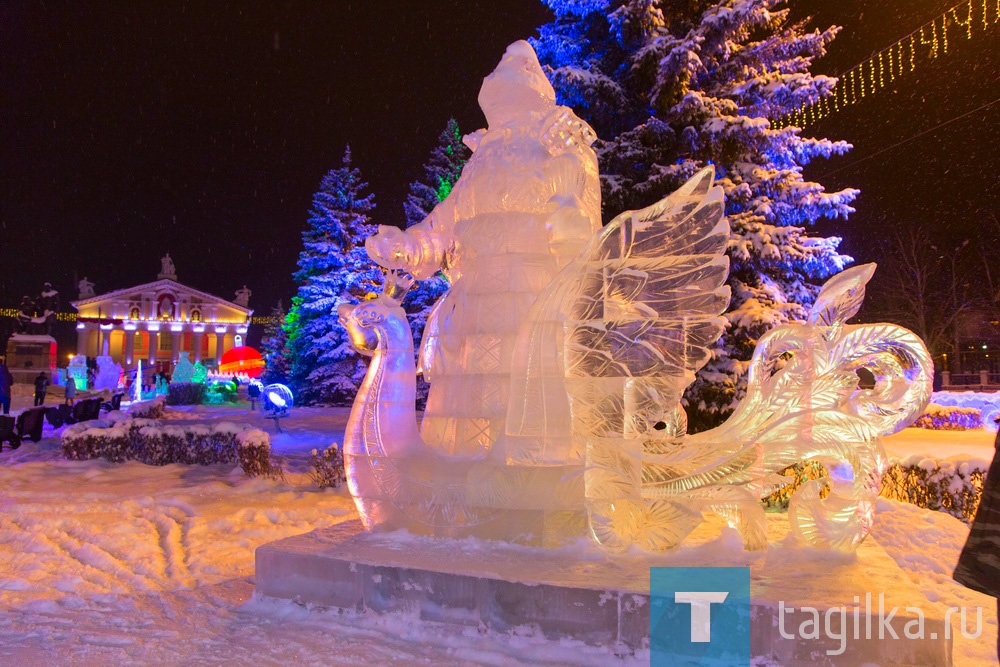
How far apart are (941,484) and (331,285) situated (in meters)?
21.4

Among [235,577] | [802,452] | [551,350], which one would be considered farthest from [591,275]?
[235,577]

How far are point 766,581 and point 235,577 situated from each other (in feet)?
11.8

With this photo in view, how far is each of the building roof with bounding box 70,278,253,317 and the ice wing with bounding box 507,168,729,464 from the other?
64.3m

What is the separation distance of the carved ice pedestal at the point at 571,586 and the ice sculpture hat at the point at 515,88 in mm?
3079

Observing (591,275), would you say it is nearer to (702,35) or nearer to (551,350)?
(551,350)

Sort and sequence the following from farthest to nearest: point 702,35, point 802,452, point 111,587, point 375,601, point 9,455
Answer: point 9,455, point 702,35, point 111,587, point 802,452, point 375,601

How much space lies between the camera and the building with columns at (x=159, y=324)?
60.9 m

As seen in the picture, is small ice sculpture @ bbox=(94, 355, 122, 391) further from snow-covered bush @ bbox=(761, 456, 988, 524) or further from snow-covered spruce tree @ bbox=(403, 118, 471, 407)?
snow-covered bush @ bbox=(761, 456, 988, 524)

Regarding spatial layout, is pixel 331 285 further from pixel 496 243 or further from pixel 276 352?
pixel 496 243

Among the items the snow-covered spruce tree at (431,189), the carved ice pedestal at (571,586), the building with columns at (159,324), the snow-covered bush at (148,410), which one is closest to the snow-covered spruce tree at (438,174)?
the snow-covered spruce tree at (431,189)

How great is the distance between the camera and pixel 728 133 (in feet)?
31.4

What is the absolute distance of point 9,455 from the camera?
1174cm

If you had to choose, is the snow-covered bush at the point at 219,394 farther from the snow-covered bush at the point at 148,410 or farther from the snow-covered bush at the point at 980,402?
the snow-covered bush at the point at 980,402

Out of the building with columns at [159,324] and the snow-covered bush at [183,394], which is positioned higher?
the building with columns at [159,324]
